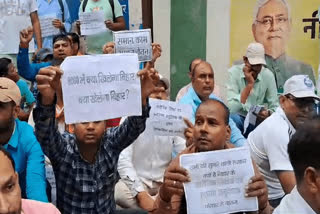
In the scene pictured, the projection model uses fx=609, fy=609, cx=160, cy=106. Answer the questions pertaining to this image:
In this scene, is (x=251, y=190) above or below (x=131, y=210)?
above

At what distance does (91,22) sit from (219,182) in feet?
13.9

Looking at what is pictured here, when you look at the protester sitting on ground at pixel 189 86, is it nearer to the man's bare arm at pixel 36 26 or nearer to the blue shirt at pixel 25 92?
the blue shirt at pixel 25 92

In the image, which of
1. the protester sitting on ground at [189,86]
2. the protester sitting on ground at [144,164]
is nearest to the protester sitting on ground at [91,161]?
the protester sitting on ground at [144,164]

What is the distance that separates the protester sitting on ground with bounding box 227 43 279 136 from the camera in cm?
689

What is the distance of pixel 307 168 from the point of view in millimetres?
2592

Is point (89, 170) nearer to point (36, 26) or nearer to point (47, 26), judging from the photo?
point (36, 26)

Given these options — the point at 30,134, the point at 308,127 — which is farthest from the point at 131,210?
the point at 308,127

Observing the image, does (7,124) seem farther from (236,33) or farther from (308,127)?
(236,33)

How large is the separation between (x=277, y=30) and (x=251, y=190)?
14.9ft

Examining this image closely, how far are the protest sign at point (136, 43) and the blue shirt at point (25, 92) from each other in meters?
2.01

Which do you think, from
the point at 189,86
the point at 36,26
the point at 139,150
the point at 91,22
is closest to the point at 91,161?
the point at 139,150

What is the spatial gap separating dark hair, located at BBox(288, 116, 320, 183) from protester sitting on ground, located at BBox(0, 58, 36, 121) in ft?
13.6

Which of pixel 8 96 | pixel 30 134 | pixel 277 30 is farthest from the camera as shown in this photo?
pixel 277 30

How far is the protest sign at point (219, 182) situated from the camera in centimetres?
341
